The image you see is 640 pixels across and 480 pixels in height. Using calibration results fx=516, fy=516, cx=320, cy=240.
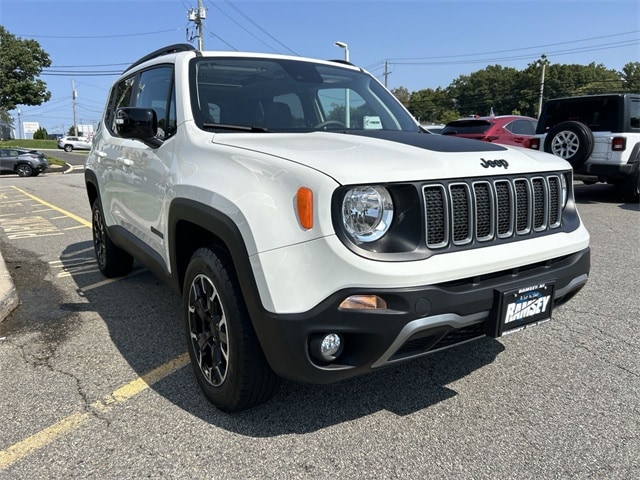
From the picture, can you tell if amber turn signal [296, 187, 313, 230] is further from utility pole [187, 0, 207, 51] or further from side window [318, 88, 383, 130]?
utility pole [187, 0, 207, 51]

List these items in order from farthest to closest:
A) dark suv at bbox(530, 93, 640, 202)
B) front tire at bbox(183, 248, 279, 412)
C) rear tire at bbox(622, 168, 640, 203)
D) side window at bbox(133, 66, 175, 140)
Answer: rear tire at bbox(622, 168, 640, 203)
dark suv at bbox(530, 93, 640, 202)
side window at bbox(133, 66, 175, 140)
front tire at bbox(183, 248, 279, 412)

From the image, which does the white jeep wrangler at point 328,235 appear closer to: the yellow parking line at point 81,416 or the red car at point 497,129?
the yellow parking line at point 81,416

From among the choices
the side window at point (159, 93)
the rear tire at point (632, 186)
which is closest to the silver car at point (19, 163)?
the side window at point (159, 93)

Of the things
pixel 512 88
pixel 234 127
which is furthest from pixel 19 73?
pixel 512 88

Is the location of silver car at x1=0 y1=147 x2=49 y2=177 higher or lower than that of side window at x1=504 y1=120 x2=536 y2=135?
lower

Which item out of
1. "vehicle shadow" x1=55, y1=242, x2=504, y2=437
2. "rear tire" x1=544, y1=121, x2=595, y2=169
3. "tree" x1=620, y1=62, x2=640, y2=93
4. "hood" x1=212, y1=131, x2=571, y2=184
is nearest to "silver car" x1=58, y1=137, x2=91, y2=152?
"rear tire" x1=544, y1=121, x2=595, y2=169

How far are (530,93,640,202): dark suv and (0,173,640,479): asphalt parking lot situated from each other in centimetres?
589

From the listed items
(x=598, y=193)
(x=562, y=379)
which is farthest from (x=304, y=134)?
(x=598, y=193)

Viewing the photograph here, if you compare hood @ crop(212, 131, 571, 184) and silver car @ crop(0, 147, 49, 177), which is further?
silver car @ crop(0, 147, 49, 177)

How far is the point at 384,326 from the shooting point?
2090 mm

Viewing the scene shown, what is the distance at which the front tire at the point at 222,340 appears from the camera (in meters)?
2.38

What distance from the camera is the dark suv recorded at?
927cm

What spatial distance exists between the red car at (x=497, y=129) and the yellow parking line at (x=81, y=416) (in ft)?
32.0

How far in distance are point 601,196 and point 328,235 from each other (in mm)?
11175
